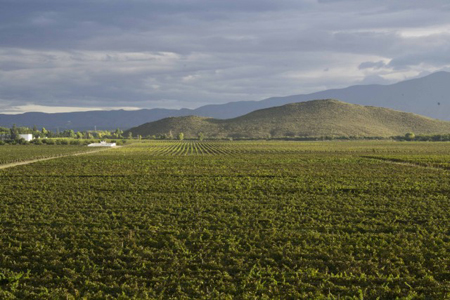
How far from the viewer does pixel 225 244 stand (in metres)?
15.5

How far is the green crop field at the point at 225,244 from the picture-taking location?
11.7 metres

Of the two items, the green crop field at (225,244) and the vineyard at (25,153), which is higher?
the vineyard at (25,153)

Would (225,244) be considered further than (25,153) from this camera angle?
No

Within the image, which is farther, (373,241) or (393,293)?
(373,241)

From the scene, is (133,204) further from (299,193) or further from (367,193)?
(367,193)

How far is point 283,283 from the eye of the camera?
11883 mm

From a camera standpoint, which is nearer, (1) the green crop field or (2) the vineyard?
(1) the green crop field

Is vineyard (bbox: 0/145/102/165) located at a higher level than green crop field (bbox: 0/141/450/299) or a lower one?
higher

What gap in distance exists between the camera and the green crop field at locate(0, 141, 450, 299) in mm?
11727

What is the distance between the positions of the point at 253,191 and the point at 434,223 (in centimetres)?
1217

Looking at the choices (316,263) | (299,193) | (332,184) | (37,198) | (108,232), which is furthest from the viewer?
(332,184)

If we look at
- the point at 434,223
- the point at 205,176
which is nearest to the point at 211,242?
the point at 434,223

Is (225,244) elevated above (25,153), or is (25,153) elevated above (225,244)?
(25,153)

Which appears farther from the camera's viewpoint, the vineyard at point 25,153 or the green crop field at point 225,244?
the vineyard at point 25,153
